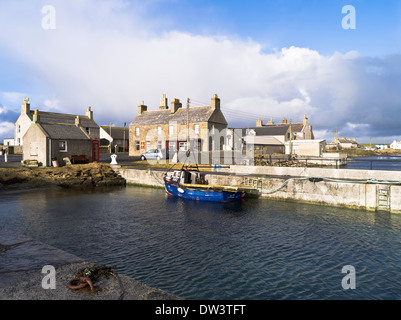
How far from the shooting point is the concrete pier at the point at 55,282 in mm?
6219

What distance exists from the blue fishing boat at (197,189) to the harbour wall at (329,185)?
1.76m

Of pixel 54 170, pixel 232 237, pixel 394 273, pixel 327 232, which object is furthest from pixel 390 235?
pixel 54 170

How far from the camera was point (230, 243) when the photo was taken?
43.3ft

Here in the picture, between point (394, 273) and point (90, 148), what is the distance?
37.2 meters

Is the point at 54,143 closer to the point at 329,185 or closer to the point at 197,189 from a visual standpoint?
the point at 197,189

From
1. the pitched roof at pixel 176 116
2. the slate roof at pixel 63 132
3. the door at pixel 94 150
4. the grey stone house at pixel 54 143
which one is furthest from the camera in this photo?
the pitched roof at pixel 176 116

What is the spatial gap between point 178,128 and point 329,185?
107 ft

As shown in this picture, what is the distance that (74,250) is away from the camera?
39.5ft

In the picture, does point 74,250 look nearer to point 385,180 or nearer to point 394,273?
point 394,273

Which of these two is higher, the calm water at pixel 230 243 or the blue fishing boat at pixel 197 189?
the blue fishing boat at pixel 197 189

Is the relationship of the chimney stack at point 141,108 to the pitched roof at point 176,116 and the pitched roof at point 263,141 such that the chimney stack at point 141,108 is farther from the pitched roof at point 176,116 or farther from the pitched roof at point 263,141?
the pitched roof at point 263,141

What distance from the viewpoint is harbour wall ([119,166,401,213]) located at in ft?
62.7

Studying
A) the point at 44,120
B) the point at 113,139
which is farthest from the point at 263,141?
the point at 44,120

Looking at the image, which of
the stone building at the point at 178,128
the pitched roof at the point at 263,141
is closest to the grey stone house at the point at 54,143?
the stone building at the point at 178,128
